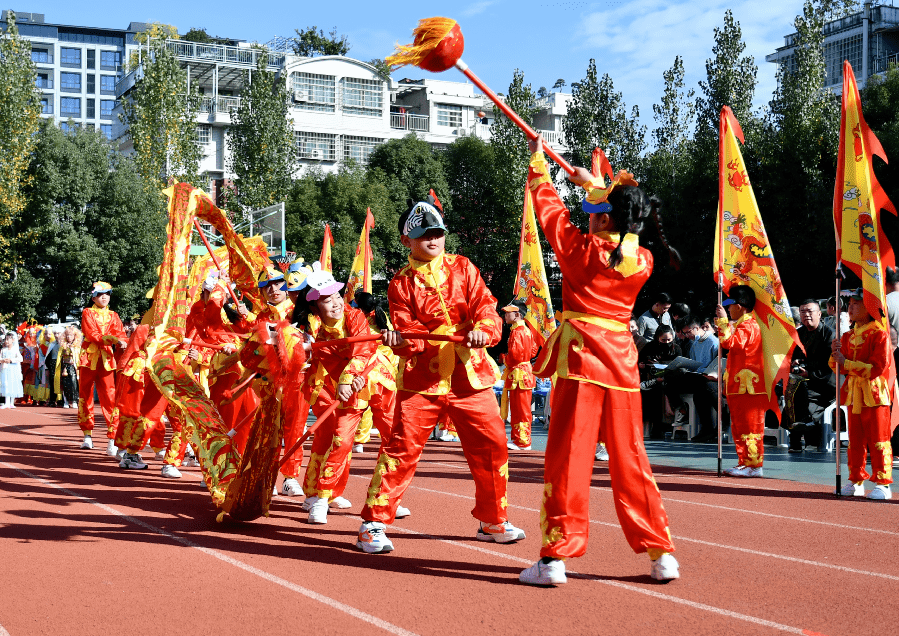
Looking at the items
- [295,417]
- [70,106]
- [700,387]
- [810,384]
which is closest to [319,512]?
[295,417]

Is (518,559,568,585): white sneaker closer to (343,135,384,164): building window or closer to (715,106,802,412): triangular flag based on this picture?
(715,106,802,412): triangular flag

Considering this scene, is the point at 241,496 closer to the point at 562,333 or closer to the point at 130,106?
the point at 562,333

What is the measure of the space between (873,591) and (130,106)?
40264 mm

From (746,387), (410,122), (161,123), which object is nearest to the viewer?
(746,387)

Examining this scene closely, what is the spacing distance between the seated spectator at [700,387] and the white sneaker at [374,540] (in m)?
8.98

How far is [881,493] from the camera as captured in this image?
825 cm

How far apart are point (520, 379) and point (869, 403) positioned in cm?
496

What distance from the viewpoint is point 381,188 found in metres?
41.6

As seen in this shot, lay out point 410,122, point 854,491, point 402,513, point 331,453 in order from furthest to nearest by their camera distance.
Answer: point 410,122
point 854,491
point 402,513
point 331,453

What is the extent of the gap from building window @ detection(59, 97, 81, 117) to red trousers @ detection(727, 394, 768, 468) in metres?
91.9

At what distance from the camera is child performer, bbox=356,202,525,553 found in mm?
5789

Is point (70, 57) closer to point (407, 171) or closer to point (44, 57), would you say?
point (44, 57)

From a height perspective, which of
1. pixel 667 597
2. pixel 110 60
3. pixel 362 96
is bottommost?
pixel 667 597

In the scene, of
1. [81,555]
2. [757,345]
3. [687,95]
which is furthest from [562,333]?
[687,95]
